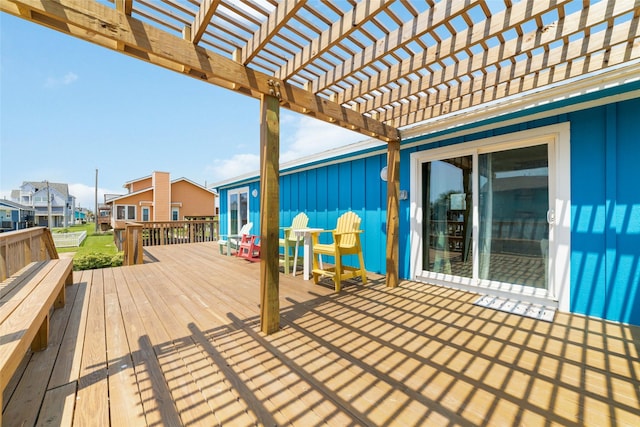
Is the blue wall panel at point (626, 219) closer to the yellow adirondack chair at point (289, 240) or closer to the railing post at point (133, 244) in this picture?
the yellow adirondack chair at point (289, 240)

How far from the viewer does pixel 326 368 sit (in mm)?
1715

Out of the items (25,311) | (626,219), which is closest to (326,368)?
(25,311)

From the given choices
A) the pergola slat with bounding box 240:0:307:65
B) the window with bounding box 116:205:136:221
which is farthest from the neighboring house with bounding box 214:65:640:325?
the window with bounding box 116:205:136:221

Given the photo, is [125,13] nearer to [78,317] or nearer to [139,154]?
[78,317]

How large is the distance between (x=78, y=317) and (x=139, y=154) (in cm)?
3343

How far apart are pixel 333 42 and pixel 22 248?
13.2ft

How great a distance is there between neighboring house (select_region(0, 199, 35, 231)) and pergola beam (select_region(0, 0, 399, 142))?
1298 inches

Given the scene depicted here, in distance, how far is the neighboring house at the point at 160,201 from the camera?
1763 cm

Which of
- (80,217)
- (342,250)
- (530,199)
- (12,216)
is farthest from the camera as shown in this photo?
(80,217)

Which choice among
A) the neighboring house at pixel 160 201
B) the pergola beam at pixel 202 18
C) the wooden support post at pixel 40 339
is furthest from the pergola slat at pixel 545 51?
the neighboring house at pixel 160 201

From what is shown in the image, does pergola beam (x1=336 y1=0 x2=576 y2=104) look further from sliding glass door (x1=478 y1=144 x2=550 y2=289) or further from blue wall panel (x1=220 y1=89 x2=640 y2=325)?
sliding glass door (x1=478 y1=144 x2=550 y2=289)

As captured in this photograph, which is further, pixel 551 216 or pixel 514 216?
pixel 514 216

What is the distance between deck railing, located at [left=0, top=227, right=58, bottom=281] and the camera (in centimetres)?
234

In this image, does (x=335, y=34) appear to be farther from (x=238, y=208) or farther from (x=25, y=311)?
(x=238, y=208)
